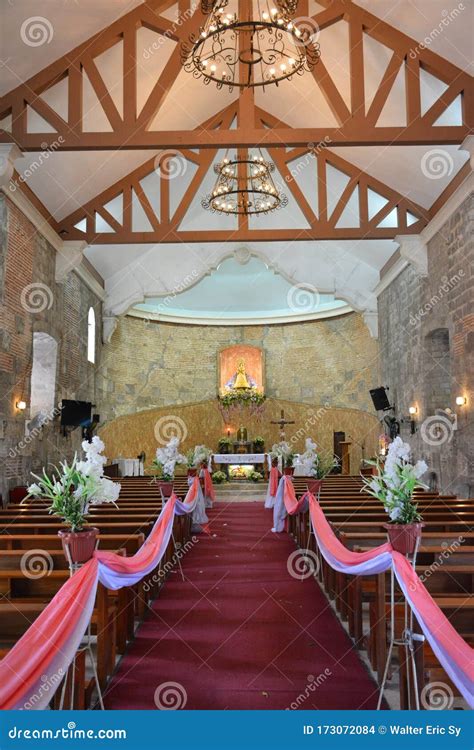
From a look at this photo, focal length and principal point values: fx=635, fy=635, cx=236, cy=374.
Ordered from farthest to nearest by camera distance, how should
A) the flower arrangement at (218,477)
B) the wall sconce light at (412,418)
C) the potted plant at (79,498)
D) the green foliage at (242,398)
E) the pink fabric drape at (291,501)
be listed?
the green foliage at (242,398), the flower arrangement at (218,477), the wall sconce light at (412,418), the pink fabric drape at (291,501), the potted plant at (79,498)

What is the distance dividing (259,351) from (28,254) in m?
11.4

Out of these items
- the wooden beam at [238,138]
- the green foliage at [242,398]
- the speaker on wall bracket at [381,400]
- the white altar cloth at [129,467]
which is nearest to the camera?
the wooden beam at [238,138]

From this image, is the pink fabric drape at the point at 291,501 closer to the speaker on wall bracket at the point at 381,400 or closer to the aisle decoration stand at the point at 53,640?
the aisle decoration stand at the point at 53,640

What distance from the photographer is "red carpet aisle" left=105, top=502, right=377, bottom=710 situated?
4254 millimetres

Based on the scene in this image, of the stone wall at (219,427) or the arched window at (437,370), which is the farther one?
the stone wall at (219,427)

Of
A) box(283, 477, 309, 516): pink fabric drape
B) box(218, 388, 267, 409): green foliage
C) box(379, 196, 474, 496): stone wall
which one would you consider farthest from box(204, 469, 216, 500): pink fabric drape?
box(218, 388, 267, 409): green foliage

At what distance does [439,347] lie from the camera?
1434 centimetres

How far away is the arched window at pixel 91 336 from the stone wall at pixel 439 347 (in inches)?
327

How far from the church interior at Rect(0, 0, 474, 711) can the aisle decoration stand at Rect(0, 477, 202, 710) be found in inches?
0.7

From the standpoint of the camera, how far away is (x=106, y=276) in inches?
740

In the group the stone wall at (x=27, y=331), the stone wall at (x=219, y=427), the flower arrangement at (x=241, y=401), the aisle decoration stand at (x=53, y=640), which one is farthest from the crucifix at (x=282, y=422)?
the aisle decoration stand at (x=53, y=640)

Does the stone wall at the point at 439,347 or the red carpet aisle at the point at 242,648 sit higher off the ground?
the stone wall at the point at 439,347

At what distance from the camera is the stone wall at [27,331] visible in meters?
10.9

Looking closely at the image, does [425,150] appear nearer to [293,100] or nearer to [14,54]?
[293,100]
